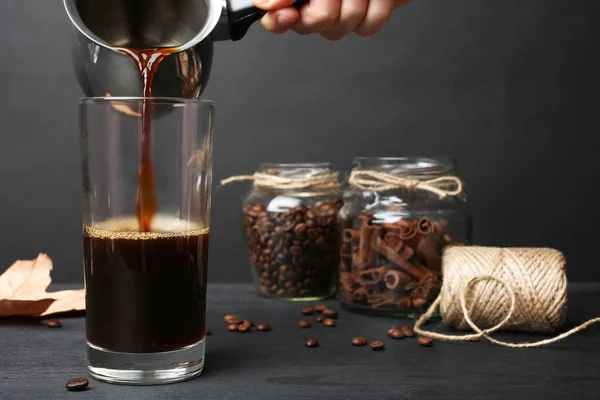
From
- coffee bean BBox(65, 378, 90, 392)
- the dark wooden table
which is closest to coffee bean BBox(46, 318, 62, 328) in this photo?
the dark wooden table

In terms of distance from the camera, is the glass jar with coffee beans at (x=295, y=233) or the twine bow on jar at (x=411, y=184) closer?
the twine bow on jar at (x=411, y=184)

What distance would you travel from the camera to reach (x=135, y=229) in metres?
1.16

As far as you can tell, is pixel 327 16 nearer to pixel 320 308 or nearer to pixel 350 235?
pixel 350 235

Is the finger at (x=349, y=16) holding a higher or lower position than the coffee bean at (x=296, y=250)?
higher

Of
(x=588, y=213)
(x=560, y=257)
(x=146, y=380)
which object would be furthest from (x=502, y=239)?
(x=146, y=380)

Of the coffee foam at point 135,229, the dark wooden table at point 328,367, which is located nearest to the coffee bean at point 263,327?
the dark wooden table at point 328,367

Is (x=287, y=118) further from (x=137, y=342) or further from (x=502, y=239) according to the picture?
(x=137, y=342)

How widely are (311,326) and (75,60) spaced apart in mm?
671

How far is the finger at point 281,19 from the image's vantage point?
1.48 m

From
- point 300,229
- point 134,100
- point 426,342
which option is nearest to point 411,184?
point 300,229

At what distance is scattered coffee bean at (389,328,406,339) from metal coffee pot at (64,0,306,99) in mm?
563

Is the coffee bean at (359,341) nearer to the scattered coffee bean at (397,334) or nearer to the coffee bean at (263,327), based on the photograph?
the scattered coffee bean at (397,334)

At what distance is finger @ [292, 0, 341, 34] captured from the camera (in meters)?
1.51

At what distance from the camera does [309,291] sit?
192 centimetres
